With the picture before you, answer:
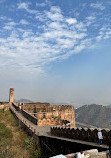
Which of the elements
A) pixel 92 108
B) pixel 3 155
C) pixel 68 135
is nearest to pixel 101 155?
pixel 68 135

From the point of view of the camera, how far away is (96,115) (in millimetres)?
152000

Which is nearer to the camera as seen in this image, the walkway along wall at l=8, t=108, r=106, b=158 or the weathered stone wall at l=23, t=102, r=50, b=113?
the walkway along wall at l=8, t=108, r=106, b=158

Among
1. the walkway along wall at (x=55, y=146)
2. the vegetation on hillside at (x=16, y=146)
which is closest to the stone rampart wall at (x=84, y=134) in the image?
the walkway along wall at (x=55, y=146)

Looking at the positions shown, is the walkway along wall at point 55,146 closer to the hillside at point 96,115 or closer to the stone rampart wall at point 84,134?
the stone rampart wall at point 84,134

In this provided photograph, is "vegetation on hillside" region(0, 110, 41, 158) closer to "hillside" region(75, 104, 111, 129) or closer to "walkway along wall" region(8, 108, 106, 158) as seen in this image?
"walkway along wall" region(8, 108, 106, 158)

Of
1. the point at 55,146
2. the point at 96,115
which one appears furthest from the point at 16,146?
the point at 96,115

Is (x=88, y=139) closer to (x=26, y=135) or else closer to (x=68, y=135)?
(x=68, y=135)

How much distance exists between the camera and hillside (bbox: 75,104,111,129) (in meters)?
136

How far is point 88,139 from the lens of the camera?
996 cm

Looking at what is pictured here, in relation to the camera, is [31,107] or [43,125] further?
[31,107]

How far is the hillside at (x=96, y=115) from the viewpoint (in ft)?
445

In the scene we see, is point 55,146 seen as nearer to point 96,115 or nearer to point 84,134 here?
point 84,134

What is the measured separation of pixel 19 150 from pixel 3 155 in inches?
68.0

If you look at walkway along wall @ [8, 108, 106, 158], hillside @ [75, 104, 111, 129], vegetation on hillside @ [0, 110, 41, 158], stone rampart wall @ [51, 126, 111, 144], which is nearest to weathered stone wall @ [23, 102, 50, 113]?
vegetation on hillside @ [0, 110, 41, 158]
